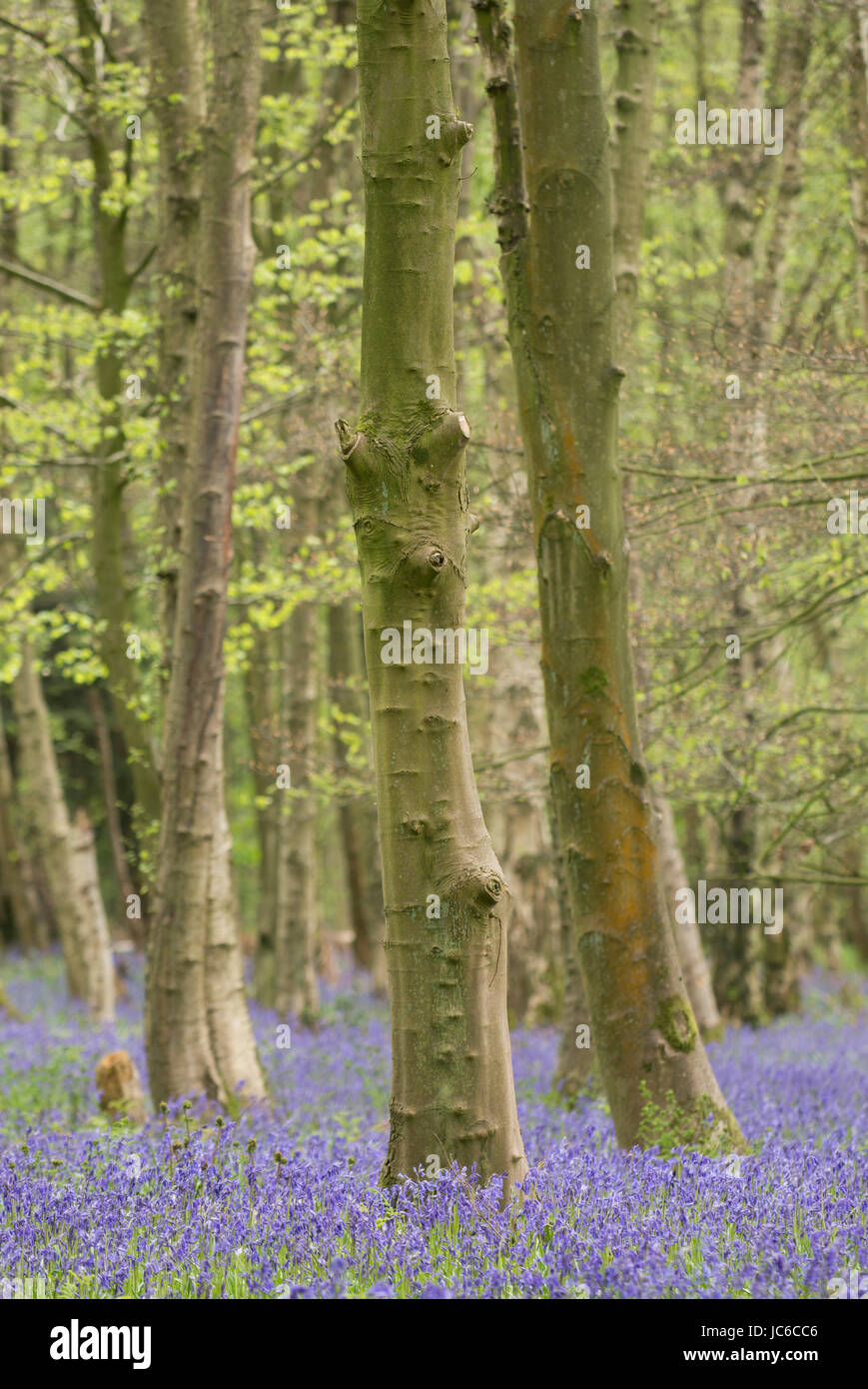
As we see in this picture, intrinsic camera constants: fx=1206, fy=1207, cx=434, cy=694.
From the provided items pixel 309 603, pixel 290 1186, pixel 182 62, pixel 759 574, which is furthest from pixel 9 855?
pixel 290 1186

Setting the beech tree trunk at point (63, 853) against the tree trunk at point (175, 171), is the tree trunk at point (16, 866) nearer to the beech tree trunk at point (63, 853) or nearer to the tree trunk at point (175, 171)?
the beech tree trunk at point (63, 853)

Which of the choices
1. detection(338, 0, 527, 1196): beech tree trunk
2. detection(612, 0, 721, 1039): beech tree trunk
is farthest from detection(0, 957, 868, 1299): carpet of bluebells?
detection(612, 0, 721, 1039): beech tree trunk

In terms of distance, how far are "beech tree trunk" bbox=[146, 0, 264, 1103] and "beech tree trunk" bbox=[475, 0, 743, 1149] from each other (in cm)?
263

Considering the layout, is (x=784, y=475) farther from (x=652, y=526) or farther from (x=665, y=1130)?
(x=665, y=1130)

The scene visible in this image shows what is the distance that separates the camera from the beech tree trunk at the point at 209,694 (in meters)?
7.66

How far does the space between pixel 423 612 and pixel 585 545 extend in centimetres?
169

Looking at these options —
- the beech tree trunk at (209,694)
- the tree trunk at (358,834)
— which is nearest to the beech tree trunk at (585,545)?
the beech tree trunk at (209,694)

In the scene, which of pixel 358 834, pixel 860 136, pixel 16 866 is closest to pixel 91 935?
pixel 358 834

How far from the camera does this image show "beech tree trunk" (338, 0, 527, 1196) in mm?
4246

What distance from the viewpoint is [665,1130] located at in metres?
5.53

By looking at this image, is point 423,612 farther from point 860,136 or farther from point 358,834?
point 358,834

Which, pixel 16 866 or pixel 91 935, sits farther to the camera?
pixel 16 866

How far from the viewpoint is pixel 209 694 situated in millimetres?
7781

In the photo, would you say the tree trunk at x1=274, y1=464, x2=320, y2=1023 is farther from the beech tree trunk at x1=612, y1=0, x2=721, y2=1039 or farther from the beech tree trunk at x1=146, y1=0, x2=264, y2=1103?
the beech tree trunk at x1=146, y1=0, x2=264, y2=1103
